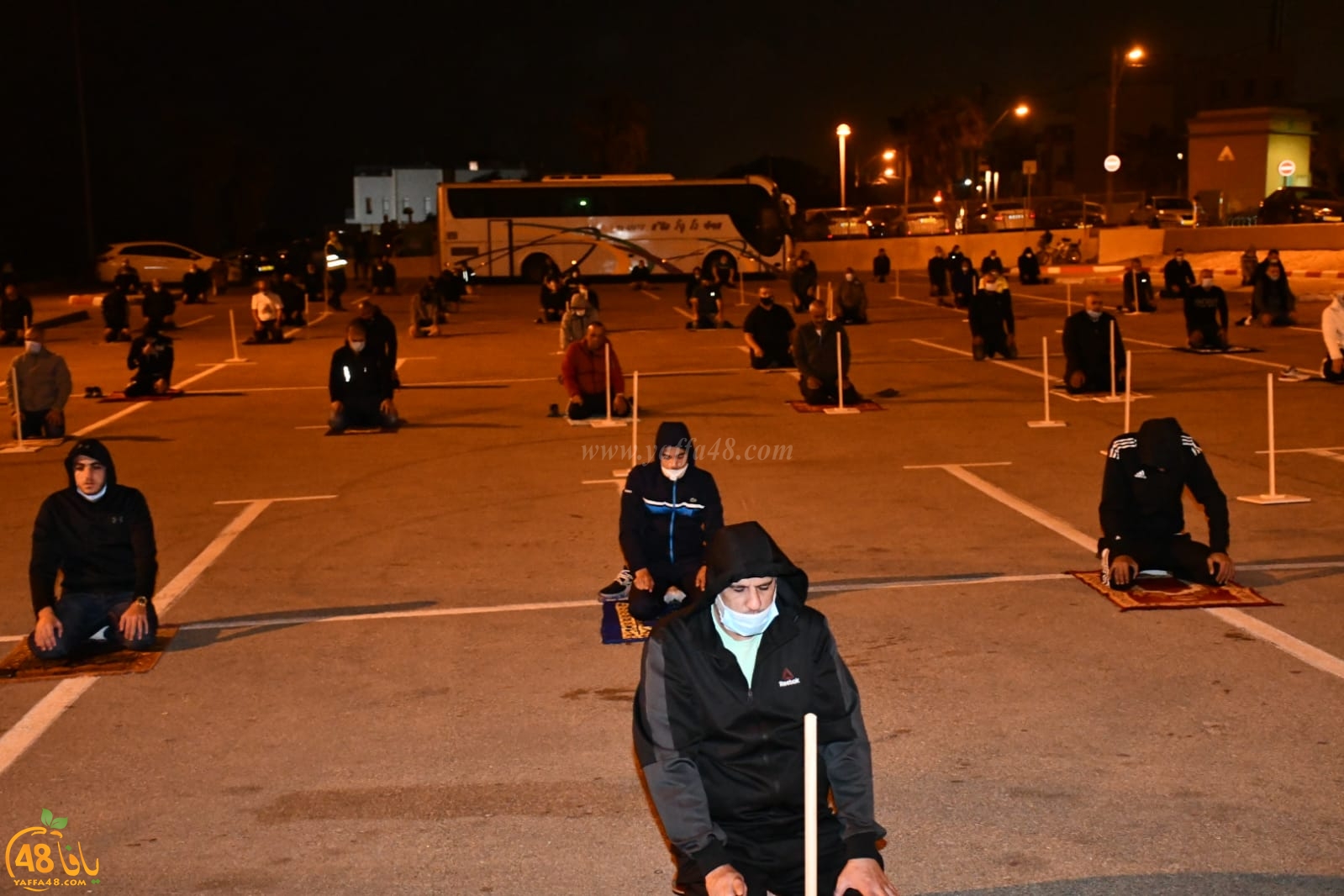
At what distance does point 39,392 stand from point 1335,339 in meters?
16.8

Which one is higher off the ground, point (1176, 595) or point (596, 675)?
point (1176, 595)

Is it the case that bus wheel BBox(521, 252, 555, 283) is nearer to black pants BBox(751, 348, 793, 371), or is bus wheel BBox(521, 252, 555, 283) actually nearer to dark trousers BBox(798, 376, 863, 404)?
black pants BBox(751, 348, 793, 371)

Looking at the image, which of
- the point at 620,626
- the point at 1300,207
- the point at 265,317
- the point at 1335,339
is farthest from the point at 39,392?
the point at 1300,207

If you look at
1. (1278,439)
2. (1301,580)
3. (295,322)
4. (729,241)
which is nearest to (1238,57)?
(729,241)

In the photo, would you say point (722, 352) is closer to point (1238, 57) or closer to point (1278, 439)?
point (1278, 439)

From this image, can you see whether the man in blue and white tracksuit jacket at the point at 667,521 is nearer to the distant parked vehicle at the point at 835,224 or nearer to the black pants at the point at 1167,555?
the black pants at the point at 1167,555

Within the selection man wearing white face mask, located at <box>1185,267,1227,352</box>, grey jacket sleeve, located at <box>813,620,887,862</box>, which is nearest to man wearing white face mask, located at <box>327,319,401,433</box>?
man wearing white face mask, located at <box>1185,267,1227,352</box>

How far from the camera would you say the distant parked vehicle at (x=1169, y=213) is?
2108 inches

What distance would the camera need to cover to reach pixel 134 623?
862 cm

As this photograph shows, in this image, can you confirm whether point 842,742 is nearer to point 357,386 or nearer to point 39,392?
point 357,386

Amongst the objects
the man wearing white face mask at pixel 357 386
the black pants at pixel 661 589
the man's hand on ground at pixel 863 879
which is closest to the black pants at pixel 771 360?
the man wearing white face mask at pixel 357 386

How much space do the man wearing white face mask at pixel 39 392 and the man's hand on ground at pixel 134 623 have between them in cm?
1057

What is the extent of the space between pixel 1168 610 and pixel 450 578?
4.95 meters

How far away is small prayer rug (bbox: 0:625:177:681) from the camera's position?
847 cm
